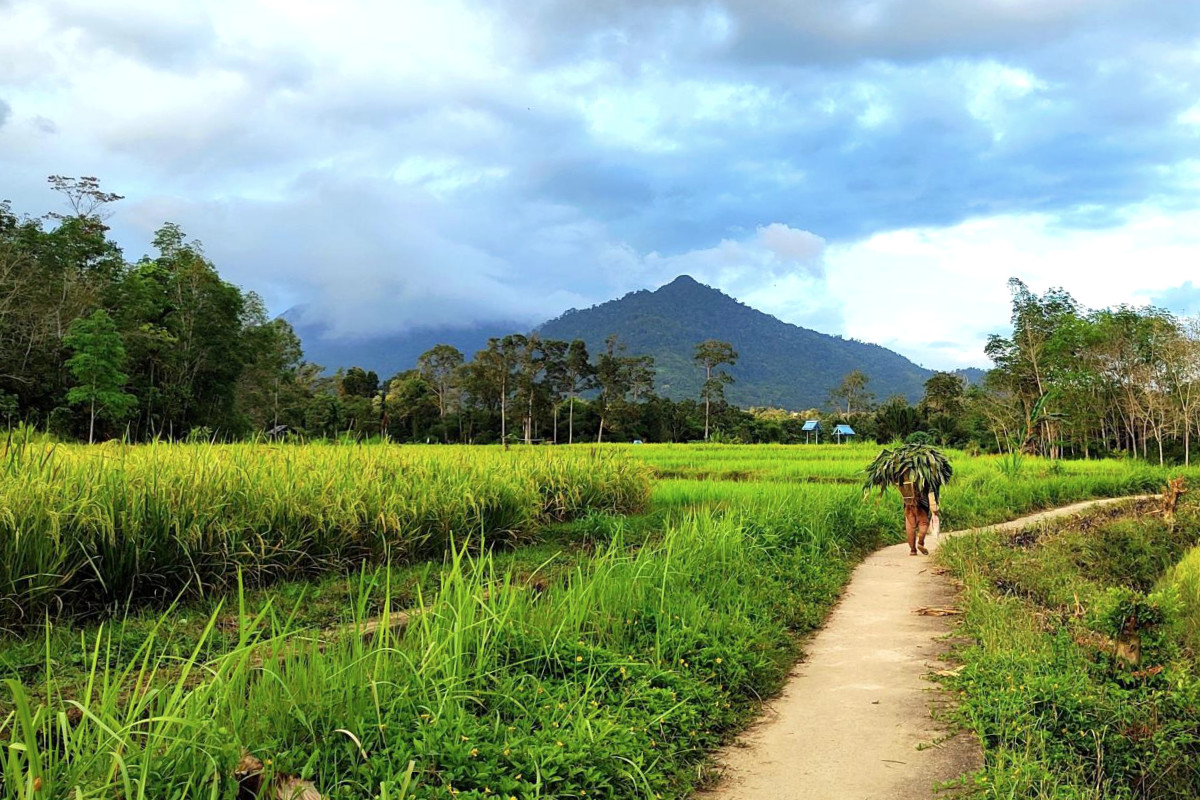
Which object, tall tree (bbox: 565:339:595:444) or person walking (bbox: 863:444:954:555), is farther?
tall tree (bbox: 565:339:595:444)

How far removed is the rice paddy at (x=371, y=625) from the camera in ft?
9.00

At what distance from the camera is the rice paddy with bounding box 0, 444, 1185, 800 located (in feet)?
9.00

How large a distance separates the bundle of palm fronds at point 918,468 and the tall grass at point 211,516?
420cm

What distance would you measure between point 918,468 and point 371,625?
20.2ft

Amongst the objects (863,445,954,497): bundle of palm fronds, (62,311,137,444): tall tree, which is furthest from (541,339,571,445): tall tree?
(863,445,954,497): bundle of palm fronds

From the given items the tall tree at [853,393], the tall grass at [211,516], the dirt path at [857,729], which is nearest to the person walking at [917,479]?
the dirt path at [857,729]

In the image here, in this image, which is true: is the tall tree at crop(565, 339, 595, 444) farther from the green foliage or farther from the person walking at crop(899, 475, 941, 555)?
the green foliage

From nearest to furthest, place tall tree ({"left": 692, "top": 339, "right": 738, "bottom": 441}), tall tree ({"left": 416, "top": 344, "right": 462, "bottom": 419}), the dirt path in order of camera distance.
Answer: the dirt path, tall tree ({"left": 692, "top": 339, "right": 738, "bottom": 441}), tall tree ({"left": 416, "top": 344, "right": 462, "bottom": 419})

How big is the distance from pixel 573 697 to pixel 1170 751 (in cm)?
288

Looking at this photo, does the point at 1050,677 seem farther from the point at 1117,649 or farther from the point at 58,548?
the point at 58,548

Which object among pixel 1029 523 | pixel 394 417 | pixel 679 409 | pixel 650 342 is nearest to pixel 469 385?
pixel 394 417

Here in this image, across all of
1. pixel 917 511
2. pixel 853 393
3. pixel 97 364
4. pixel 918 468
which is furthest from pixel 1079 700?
pixel 853 393

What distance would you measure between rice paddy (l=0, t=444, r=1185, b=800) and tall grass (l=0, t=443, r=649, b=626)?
0.08 feet

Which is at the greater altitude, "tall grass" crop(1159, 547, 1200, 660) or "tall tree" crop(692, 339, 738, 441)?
"tall tree" crop(692, 339, 738, 441)
